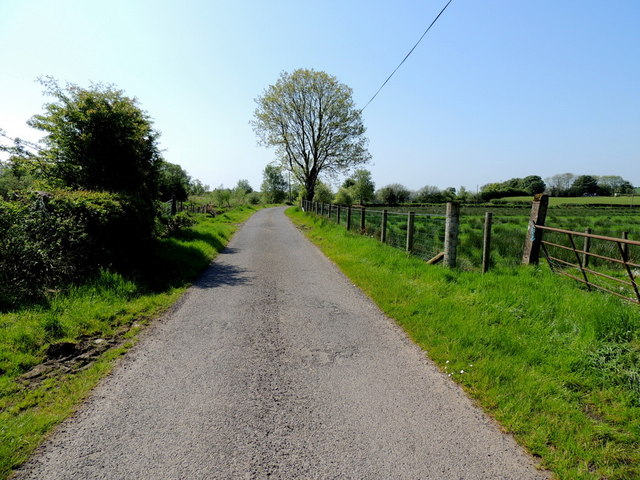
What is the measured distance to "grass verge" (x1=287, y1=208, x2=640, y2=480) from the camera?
7.92ft

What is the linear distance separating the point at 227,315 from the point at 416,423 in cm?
337

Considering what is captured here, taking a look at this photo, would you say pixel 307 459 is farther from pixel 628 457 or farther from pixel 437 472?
pixel 628 457

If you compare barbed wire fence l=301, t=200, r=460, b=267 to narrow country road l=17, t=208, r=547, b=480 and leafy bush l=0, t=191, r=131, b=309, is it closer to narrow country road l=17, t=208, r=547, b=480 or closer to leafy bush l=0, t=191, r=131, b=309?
narrow country road l=17, t=208, r=547, b=480

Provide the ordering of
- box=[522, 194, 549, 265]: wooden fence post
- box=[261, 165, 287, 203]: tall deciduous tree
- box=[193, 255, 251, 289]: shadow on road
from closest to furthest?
box=[522, 194, 549, 265]: wooden fence post, box=[193, 255, 251, 289]: shadow on road, box=[261, 165, 287, 203]: tall deciduous tree

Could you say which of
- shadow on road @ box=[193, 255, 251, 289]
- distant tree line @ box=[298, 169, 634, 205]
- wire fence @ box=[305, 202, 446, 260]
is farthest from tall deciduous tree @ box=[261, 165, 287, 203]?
shadow on road @ box=[193, 255, 251, 289]

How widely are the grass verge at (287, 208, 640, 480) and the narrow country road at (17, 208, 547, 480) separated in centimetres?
26

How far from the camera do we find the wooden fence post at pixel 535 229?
666 cm

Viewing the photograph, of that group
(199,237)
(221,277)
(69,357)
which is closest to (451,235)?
(221,277)

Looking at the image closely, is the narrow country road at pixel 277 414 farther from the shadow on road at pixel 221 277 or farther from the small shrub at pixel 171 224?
the small shrub at pixel 171 224

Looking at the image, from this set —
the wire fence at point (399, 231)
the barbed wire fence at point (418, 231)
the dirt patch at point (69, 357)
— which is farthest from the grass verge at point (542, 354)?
the dirt patch at point (69, 357)

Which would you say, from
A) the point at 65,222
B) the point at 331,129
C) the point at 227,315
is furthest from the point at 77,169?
the point at 331,129

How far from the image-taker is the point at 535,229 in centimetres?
675

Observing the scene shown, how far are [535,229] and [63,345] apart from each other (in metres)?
8.33

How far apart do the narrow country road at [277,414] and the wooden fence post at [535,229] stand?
4.25 metres
